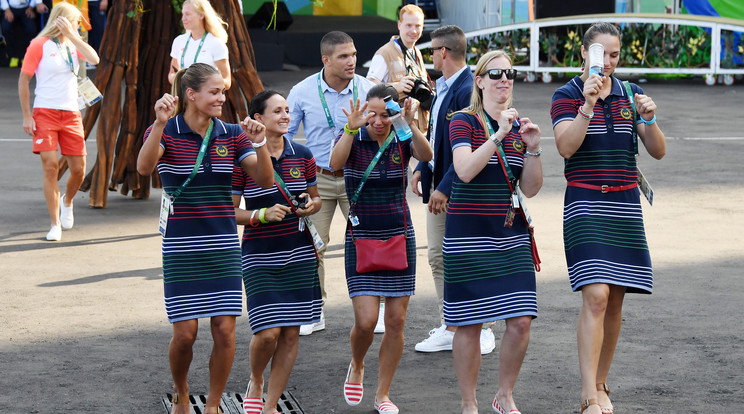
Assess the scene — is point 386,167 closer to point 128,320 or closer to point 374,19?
point 128,320

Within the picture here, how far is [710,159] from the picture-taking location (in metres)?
13.7

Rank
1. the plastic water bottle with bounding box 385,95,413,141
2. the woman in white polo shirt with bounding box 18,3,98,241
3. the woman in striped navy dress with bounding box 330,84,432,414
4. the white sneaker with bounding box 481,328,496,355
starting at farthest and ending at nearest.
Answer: the woman in white polo shirt with bounding box 18,3,98,241
the white sneaker with bounding box 481,328,496,355
the woman in striped navy dress with bounding box 330,84,432,414
the plastic water bottle with bounding box 385,95,413,141

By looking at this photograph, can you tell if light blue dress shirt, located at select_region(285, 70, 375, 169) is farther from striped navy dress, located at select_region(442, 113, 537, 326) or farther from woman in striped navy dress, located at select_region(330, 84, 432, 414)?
striped navy dress, located at select_region(442, 113, 537, 326)

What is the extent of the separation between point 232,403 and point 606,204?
2.26 meters

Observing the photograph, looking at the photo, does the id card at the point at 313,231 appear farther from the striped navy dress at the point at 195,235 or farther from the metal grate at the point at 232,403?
the metal grate at the point at 232,403

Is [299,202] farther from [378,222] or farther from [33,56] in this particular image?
[33,56]

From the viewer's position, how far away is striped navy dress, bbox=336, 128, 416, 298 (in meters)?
5.73

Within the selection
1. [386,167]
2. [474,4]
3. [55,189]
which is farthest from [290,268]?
[474,4]

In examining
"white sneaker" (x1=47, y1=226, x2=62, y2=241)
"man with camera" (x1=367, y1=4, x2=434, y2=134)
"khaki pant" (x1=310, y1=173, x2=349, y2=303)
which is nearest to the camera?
"khaki pant" (x1=310, y1=173, x2=349, y2=303)

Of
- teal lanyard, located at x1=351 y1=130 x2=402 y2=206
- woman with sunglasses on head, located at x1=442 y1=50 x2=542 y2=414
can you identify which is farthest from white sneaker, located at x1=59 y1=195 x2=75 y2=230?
woman with sunglasses on head, located at x1=442 y1=50 x2=542 y2=414

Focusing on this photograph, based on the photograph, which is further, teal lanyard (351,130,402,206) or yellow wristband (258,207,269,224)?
teal lanyard (351,130,402,206)

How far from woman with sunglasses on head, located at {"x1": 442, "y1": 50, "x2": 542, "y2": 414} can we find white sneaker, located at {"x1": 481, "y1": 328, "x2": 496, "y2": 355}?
1269 millimetres

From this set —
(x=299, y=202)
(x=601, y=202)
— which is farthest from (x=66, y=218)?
(x=601, y=202)

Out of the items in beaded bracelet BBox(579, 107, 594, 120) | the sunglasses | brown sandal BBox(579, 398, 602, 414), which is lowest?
brown sandal BBox(579, 398, 602, 414)
